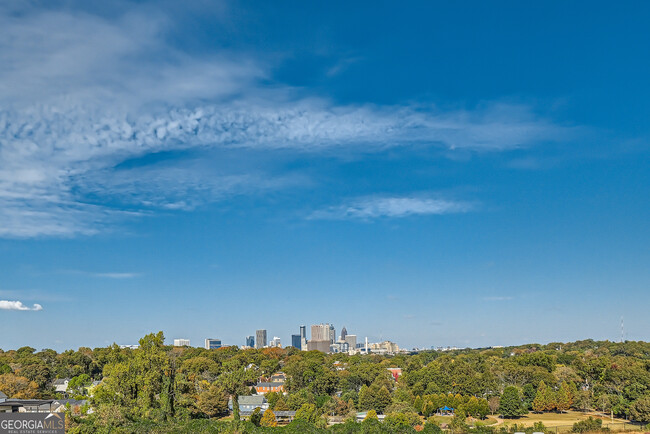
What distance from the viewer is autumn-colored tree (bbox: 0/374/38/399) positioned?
166 feet

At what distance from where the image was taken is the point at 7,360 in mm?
79062

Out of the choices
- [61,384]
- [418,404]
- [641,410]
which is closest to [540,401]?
[641,410]

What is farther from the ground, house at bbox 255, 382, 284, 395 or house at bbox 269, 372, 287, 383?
house at bbox 269, 372, 287, 383

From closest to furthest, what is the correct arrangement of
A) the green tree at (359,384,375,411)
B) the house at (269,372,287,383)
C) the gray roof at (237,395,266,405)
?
the green tree at (359,384,375,411) → the gray roof at (237,395,266,405) → the house at (269,372,287,383)

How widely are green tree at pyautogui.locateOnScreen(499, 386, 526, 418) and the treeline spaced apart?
Answer: 0.10 metres

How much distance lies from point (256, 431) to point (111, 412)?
8.25 meters

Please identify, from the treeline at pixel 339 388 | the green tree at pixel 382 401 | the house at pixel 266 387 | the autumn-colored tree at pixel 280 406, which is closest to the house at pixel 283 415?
the autumn-colored tree at pixel 280 406

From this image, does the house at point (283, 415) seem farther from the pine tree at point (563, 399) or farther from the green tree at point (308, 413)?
the pine tree at point (563, 399)

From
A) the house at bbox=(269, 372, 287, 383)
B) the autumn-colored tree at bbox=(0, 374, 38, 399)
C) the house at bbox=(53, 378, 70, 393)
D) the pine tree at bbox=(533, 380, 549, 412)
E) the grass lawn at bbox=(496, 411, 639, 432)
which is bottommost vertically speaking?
the grass lawn at bbox=(496, 411, 639, 432)

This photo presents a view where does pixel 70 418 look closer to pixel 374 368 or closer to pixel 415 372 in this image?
pixel 415 372

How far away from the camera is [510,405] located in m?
52.8

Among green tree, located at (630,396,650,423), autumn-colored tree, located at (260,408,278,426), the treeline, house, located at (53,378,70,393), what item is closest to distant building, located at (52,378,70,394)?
house, located at (53,378,70,393)

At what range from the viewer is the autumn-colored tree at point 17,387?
166 ft

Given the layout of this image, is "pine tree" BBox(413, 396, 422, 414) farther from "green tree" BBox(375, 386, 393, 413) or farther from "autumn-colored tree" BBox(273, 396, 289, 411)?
"autumn-colored tree" BBox(273, 396, 289, 411)
